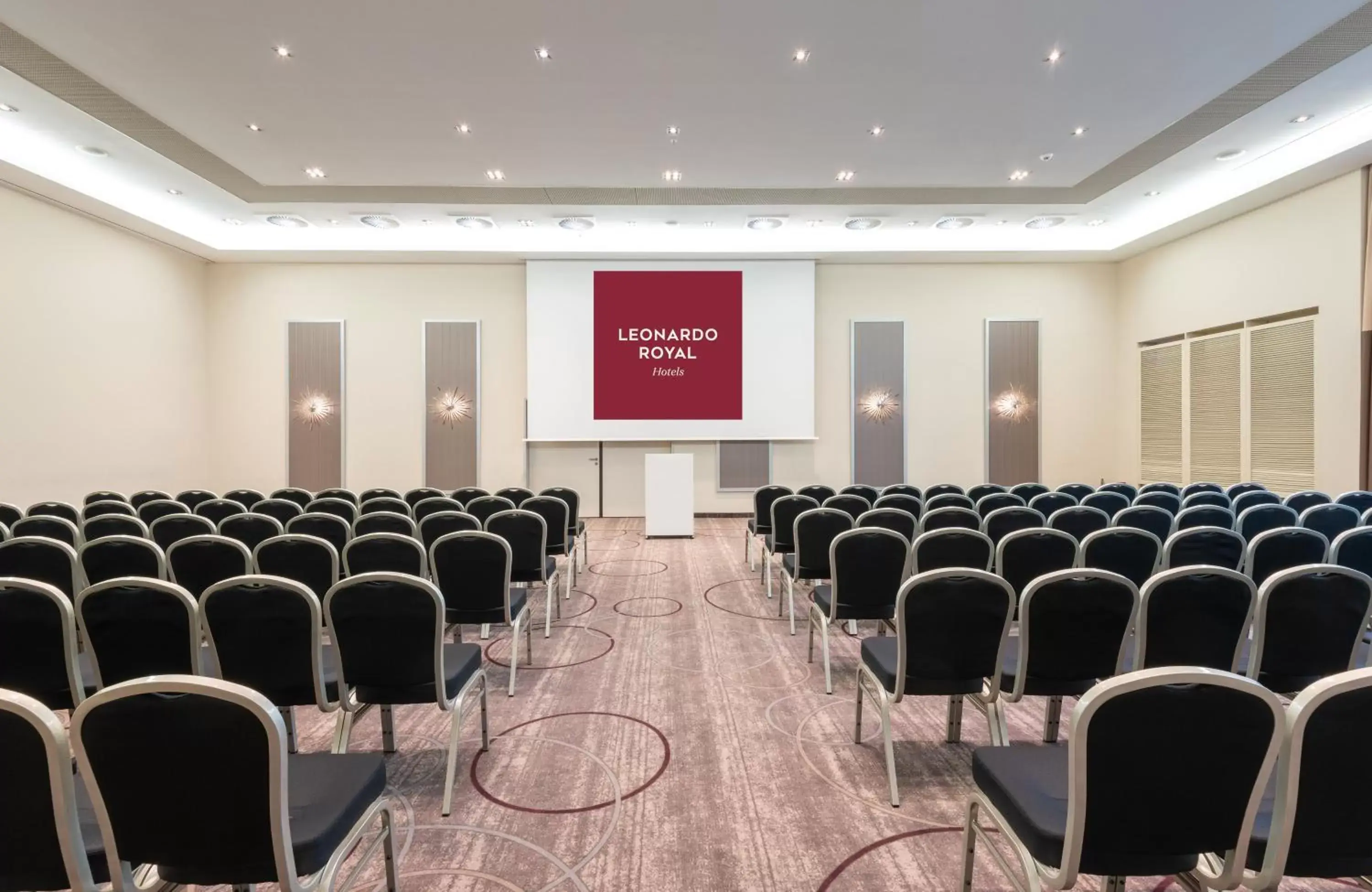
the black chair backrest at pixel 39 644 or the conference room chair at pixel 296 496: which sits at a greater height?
the conference room chair at pixel 296 496

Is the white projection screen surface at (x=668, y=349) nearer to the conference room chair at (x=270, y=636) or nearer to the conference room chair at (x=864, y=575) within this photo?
the conference room chair at (x=864, y=575)

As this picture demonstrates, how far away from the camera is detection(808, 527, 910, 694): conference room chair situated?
371cm

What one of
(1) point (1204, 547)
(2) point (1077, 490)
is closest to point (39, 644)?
(1) point (1204, 547)

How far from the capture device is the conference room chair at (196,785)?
4.72 ft

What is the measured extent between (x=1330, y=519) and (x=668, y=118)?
646 cm

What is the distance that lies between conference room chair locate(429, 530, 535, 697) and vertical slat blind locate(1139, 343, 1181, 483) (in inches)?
431

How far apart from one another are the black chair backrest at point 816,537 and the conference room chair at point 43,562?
419cm

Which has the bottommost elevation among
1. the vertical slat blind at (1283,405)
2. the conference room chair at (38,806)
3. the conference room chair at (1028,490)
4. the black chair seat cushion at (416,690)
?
the black chair seat cushion at (416,690)

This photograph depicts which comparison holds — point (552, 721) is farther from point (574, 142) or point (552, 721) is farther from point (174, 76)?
point (174, 76)

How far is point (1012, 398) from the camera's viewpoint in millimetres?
11648

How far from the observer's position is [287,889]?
1.57 metres

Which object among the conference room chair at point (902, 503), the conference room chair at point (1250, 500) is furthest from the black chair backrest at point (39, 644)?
the conference room chair at point (1250, 500)

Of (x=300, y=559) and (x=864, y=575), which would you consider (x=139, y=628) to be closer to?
(x=300, y=559)

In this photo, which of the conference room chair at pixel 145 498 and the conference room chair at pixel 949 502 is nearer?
the conference room chair at pixel 949 502
